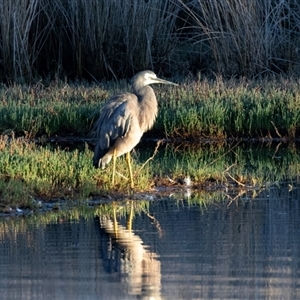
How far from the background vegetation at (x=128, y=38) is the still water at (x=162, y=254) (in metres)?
8.51

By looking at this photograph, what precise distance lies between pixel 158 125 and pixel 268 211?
5835 mm

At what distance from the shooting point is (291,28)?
19562 millimetres

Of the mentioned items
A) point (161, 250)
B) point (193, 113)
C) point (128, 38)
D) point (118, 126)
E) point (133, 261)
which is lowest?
point (133, 261)

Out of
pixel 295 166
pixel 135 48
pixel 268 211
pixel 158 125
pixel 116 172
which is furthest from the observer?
pixel 135 48

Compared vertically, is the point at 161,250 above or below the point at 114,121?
below

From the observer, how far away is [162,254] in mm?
7340

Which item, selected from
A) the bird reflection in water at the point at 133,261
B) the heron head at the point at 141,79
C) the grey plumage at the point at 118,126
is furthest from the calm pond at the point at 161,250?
the heron head at the point at 141,79

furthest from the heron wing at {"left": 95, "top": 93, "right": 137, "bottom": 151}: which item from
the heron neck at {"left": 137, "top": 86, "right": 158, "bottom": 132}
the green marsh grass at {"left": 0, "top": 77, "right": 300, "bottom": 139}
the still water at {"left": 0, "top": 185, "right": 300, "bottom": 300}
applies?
the green marsh grass at {"left": 0, "top": 77, "right": 300, "bottom": 139}

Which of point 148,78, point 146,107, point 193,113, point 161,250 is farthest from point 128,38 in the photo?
point 161,250

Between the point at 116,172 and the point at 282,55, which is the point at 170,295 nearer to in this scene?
the point at 116,172

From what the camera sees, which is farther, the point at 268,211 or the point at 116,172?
the point at 116,172

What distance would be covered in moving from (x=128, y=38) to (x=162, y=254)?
1127 centimetres

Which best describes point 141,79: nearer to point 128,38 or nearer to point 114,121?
point 114,121

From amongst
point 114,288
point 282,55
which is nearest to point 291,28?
point 282,55
